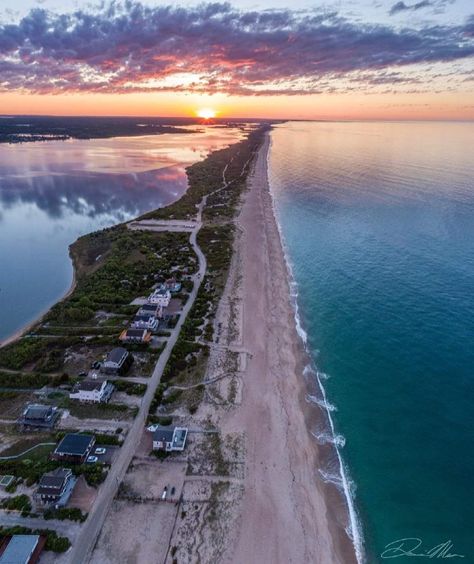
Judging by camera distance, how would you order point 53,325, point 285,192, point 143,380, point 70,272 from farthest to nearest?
point 285,192 → point 70,272 → point 53,325 → point 143,380

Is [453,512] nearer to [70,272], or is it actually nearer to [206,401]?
[206,401]

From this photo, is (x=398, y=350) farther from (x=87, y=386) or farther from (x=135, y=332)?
(x=87, y=386)

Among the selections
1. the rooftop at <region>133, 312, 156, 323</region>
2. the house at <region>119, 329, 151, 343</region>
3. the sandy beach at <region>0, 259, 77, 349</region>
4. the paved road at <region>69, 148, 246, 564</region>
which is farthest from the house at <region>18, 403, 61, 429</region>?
the rooftop at <region>133, 312, 156, 323</region>

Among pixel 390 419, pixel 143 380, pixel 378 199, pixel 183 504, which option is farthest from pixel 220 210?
pixel 183 504

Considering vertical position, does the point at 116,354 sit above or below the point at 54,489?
below

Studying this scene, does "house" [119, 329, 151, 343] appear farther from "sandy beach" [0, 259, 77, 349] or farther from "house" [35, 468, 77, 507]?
"house" [35, 468, 77, 507]

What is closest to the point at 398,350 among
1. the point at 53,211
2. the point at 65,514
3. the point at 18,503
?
the point at 65,514

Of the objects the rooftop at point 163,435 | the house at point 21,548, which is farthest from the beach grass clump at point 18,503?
the rooftop at point 163,435

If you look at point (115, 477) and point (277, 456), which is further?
point (277, 456)
